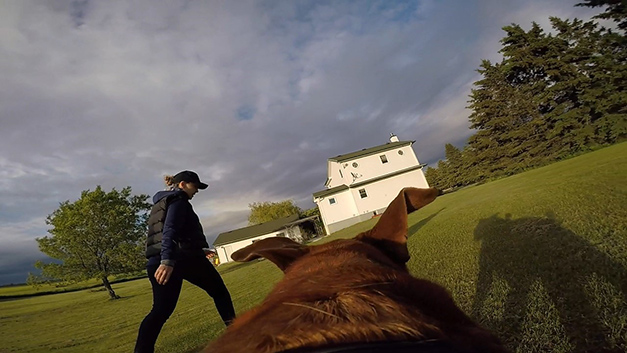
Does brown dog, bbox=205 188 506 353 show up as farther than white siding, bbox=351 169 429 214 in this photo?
No

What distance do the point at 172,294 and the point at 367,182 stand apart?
33.1 m

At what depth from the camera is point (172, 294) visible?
284cm

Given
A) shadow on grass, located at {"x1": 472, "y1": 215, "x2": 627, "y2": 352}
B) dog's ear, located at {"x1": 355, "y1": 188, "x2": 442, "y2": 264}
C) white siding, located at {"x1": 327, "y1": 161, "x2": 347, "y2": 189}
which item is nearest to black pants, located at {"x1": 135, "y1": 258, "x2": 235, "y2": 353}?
dog's ear, located at {"x1": 355, "y1": 188, "x2": 442, "y2": 264}

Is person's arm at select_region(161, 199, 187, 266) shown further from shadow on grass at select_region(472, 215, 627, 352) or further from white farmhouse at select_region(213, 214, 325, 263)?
white farmhouse at select_region(213, 214, 325, 263)

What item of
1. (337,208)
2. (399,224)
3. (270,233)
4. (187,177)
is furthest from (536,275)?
(270,233)

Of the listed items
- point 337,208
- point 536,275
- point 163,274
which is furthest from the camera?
point 337,208

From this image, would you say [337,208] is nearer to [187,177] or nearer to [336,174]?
[336,174]

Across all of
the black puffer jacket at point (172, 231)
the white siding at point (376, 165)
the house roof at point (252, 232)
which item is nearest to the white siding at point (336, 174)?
the white siding at point (376, 165)

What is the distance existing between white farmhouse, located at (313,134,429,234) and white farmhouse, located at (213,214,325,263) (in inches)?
277

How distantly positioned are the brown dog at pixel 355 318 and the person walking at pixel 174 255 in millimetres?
2392

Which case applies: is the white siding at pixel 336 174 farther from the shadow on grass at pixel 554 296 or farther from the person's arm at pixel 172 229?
the person's arm at pixel 172 229

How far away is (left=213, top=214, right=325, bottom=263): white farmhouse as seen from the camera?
41.5m

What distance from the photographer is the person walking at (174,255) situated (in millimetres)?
2727

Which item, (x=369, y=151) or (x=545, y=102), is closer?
(x=545, y=102)
